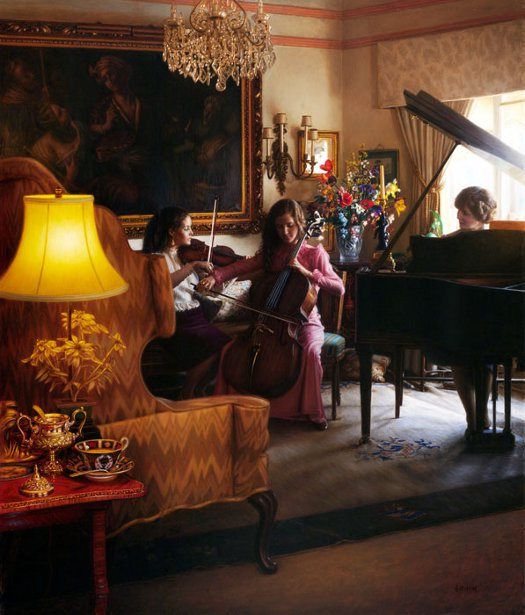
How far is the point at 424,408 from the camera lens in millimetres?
5242

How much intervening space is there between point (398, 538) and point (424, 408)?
78.9 inches

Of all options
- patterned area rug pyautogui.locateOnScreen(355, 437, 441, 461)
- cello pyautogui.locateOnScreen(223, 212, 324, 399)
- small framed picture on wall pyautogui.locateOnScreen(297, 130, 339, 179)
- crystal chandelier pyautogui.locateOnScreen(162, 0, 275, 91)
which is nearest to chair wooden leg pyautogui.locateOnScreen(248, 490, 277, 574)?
patterned area rug pyautogui.locateOnScreen(355, 437, 441, 461)

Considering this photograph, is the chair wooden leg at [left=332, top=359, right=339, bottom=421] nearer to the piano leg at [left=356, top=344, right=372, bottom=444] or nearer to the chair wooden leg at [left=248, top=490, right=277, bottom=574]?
the piano leg at [left=356, top=344, right=372, bottom=444]

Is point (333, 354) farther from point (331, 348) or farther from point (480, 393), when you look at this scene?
point (480, 393)

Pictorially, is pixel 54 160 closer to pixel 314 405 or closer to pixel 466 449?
pixel 314 405

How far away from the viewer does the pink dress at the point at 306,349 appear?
470 centimetres

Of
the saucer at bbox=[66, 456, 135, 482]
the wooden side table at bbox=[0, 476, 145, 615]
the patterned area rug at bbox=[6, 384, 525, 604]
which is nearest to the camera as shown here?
the wooden side table at bbox=[0, 476, 145, 615]

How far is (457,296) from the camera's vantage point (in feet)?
12.8

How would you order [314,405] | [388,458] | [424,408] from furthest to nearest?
[424,408]
[314,405]
[388,458]

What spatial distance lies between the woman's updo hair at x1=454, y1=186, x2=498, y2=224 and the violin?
1.70m

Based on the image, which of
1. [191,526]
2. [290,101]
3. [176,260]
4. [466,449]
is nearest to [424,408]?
[466,449]

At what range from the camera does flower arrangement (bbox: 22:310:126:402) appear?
104 inches

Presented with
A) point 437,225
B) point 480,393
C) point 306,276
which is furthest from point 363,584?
point 437,225
